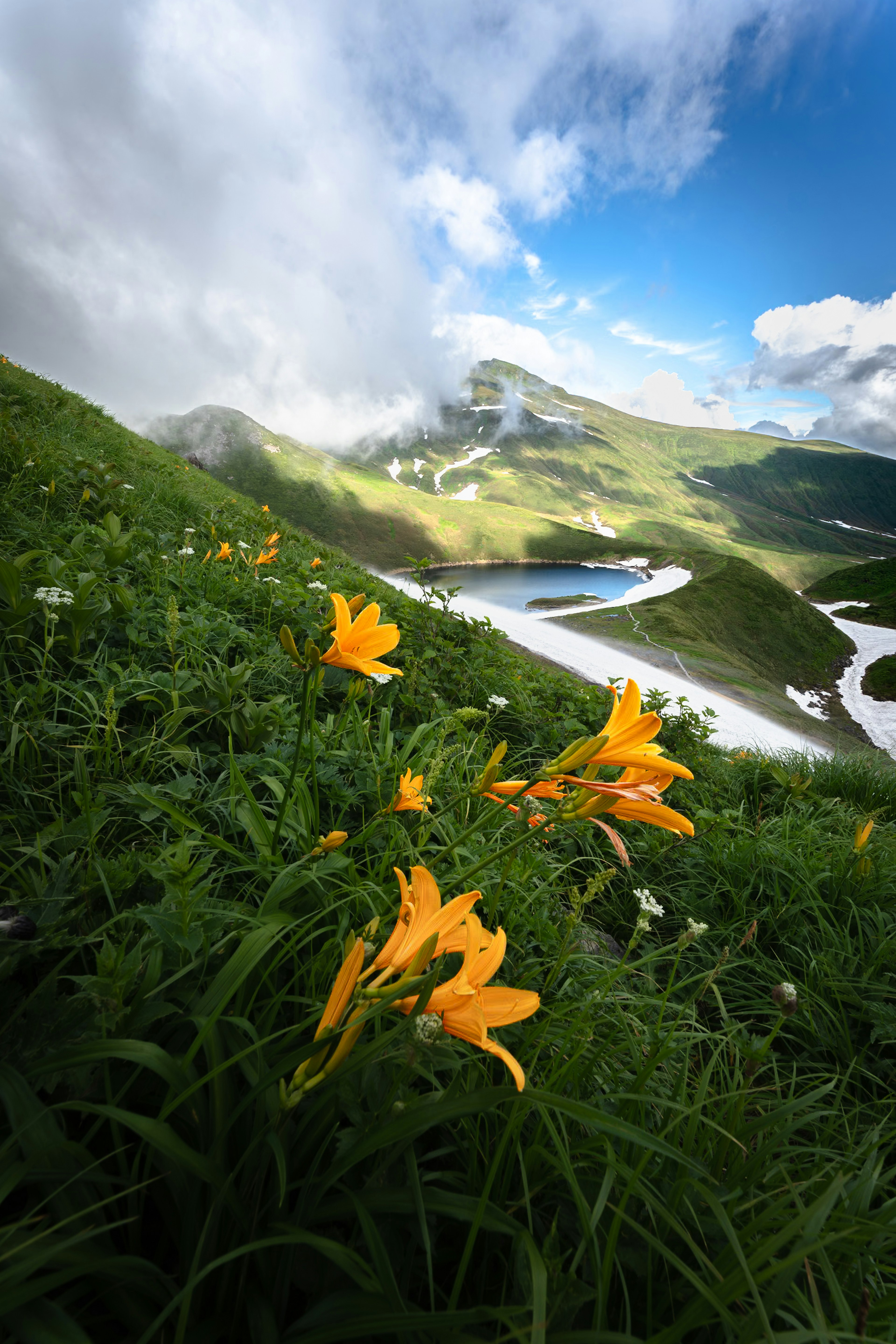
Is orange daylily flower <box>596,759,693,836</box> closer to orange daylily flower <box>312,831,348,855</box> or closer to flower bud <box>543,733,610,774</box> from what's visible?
flower bud <box>543,733,610,774</box>

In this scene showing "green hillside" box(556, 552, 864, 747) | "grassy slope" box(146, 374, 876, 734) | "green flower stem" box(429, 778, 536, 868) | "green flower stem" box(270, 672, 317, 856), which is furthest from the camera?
"grassy slope" box(146, 374, 876, 734)

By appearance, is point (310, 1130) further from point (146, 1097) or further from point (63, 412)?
point (63, 412)

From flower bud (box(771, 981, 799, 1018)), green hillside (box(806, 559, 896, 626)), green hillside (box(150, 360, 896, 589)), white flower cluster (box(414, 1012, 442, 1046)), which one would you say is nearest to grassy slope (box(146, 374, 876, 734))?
green hillside (box(150, 360, 896, 589))

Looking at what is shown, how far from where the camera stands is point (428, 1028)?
0.78 m

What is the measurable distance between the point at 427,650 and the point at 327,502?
250 feet

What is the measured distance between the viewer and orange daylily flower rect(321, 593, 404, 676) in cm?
124

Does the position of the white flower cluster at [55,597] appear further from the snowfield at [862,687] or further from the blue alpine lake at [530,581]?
the blue alpine lake at [530,581]

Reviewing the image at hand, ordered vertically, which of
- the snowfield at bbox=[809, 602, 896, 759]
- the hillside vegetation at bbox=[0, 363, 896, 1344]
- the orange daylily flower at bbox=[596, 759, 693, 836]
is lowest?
the hillside vegetation at bbox=[0, 363, 896, 1344]

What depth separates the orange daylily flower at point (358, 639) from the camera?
4.06 ft

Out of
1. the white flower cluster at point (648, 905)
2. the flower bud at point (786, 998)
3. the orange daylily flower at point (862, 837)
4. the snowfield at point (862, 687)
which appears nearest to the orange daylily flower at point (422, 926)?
the flower bud at point (786, 998)

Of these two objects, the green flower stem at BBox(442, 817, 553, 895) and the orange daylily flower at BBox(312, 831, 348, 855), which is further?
the orange daylily flower at BBox(312, 831, 348, 855)

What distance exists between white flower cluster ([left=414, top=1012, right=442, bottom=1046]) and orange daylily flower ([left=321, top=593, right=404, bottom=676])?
0.70 metres

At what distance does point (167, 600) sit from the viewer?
299cm

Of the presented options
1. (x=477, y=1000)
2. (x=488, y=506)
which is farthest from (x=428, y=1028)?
(x=488, y=506)
